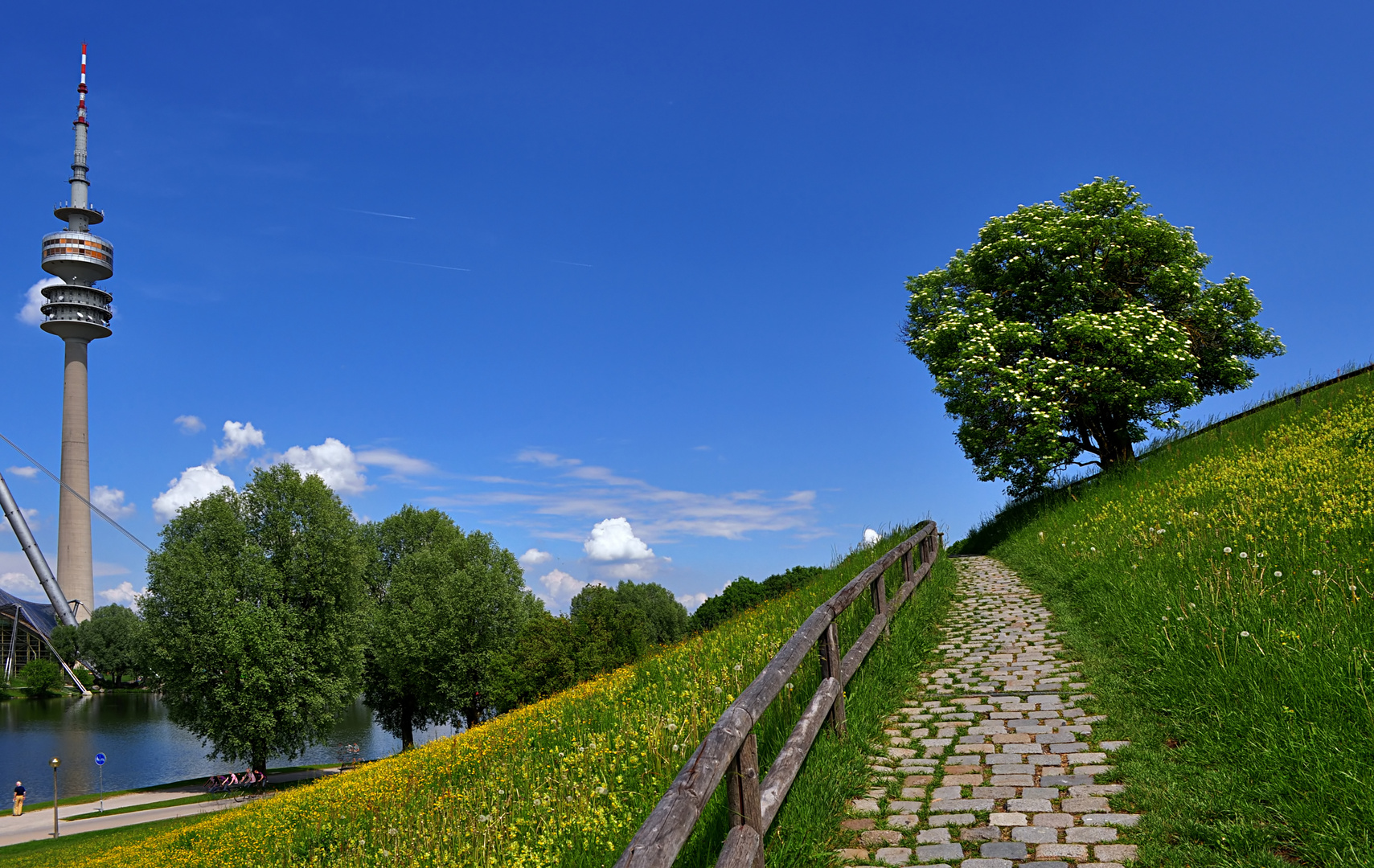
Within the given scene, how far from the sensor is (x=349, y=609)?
117ft

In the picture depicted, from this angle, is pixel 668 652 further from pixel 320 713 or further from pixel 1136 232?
pixel 320 713

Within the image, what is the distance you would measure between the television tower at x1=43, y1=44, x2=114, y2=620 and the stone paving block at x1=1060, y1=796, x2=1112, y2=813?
422ft

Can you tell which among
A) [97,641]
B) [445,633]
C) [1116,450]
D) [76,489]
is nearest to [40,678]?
[97,641]

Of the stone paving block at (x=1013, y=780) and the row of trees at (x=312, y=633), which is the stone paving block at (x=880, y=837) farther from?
the row of trees at (x=312, y=633)

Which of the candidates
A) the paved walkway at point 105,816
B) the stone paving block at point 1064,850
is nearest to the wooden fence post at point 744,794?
the stone paving block at point 1064,850

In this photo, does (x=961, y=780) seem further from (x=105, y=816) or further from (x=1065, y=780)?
(x=105, y=816)

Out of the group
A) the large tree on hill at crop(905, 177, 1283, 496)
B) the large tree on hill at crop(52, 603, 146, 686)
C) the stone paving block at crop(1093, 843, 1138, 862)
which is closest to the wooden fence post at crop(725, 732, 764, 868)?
the stone paving block at crop(1093, 843, 1138, 862)

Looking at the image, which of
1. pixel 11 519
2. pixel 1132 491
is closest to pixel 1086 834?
pixel 1132 491

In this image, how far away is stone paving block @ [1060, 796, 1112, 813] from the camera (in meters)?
4.91

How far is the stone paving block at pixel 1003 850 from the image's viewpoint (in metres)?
4.37

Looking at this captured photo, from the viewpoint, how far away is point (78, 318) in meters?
110

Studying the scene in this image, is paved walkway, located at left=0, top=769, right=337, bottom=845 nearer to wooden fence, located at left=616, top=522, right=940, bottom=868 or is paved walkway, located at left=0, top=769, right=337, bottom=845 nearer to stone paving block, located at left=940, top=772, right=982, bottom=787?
wooden fence, located at left=616, top=522, right=940, bottom=868

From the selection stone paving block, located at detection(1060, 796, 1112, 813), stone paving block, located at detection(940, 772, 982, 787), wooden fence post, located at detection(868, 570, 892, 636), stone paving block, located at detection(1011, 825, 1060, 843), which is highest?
wooden fence post, located at detection(868, 570, 892, 636)

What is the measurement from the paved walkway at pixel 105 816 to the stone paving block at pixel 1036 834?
2913cm
